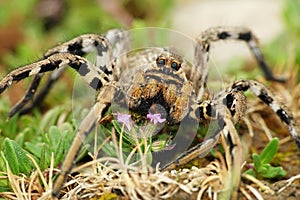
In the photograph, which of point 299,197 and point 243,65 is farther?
point 243,65

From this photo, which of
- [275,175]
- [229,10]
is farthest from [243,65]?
[275,175]

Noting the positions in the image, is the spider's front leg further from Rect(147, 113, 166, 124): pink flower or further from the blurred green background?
the blurred green background

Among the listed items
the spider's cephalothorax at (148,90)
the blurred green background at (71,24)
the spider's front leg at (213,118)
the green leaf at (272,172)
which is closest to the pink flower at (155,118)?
the spider's cephalothorax at (148,90)

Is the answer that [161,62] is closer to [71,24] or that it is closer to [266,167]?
[266,167]

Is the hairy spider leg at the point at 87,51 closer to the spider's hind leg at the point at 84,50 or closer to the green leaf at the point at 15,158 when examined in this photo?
the spider's hind leg at the point at 84,50

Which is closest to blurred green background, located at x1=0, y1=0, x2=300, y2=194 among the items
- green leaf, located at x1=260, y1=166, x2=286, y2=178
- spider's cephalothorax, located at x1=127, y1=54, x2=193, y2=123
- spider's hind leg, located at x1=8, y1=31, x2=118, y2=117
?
spider's hind leg, located at x1=8, y1=31, x2=118, y2=117

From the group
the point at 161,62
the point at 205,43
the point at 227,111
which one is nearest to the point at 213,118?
the point at 227,111

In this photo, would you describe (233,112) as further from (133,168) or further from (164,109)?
(133,168)
